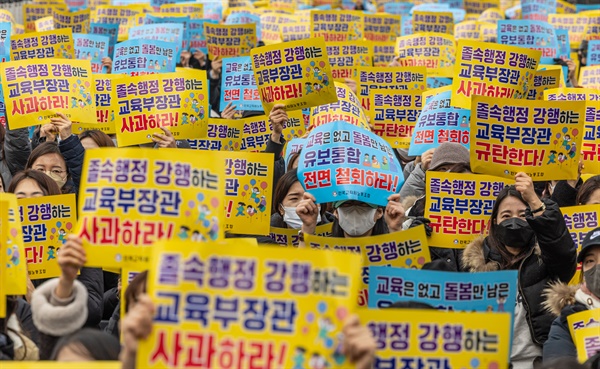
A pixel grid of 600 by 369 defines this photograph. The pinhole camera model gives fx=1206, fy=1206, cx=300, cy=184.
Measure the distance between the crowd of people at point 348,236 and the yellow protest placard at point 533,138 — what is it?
0.24 m

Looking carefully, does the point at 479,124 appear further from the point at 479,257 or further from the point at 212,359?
the point at 212,359

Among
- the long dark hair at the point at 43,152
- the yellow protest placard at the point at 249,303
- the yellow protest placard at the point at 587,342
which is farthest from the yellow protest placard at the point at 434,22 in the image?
the yellow protest placard at the point at 249,303

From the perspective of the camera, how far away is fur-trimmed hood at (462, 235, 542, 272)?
22.1ft

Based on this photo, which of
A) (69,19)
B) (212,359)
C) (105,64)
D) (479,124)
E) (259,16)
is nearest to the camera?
(212,359)

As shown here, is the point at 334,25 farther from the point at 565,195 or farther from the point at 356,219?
the point at 356,219

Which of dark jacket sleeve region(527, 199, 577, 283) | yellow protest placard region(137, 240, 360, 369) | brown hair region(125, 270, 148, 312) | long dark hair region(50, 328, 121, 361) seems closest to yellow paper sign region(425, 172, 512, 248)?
dark jacket sleeve region(527, 199, 577, 283)

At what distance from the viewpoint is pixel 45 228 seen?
282 inches

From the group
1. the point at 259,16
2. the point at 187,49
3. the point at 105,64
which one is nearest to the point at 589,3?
the point at 259,16

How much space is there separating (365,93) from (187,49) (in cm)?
508

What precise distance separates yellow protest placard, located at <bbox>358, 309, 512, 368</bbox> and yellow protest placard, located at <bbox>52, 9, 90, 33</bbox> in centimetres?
1207

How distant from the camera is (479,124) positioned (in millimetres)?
7406

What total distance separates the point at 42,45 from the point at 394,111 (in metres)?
3.45

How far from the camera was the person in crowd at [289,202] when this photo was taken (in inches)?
316

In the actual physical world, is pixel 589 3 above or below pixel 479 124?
below
